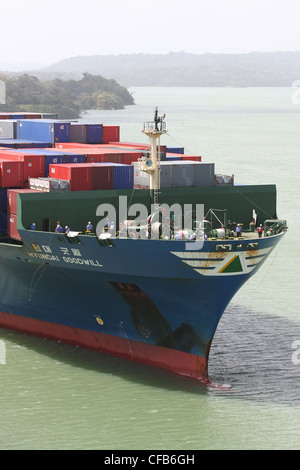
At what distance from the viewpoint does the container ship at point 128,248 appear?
3091 centimetres

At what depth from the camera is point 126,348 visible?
1300 inches

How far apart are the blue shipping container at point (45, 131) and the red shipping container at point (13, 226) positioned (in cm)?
1082

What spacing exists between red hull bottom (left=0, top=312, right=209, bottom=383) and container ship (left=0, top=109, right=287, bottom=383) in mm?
44

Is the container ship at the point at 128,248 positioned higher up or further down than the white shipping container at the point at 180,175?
further down

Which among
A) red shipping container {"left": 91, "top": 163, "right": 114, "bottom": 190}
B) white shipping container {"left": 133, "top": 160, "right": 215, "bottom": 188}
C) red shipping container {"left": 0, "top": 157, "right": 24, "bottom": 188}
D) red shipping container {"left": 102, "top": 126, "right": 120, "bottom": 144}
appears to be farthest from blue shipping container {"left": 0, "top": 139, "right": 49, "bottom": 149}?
red shipping container {"left": 91, "top": 163, "right": 114, "bottom": 190}

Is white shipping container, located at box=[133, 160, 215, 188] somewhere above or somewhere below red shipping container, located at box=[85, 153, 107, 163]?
below

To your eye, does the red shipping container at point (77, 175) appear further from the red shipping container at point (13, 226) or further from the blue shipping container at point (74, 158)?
the red shipping container at point (13, 226)

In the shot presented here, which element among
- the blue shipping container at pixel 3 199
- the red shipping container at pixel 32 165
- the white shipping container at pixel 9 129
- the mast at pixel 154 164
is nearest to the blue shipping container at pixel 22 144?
the white shipping container at pixel 9 129

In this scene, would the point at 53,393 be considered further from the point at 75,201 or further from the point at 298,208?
the point at 298,208

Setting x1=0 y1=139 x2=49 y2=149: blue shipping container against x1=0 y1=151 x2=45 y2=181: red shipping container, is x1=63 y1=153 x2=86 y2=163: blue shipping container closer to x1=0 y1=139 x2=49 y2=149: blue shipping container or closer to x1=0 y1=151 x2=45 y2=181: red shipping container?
x1=0 y1=151 x2=45 y2=181: red shipping container

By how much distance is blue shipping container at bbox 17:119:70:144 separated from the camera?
46.0 m

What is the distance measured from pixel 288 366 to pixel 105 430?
8474mm

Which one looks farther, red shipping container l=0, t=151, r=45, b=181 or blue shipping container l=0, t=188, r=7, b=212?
red shipping container l=0, t=151, r=45, b=181

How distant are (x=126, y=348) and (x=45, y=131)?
59.6 feet
